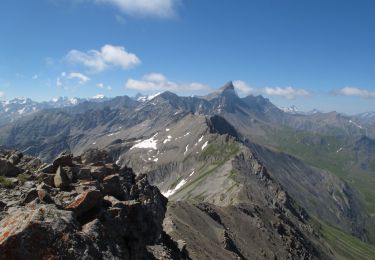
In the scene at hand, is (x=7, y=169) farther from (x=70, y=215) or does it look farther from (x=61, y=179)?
(x=70, y=215)

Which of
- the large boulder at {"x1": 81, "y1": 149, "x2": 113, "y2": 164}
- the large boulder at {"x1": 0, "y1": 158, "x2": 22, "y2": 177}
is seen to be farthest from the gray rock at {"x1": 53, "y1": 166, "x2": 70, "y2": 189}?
the large boulder at {"x1": 81, "y1": 149, "x2": 113, "y2": 164}

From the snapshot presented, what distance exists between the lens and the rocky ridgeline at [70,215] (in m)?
17.4

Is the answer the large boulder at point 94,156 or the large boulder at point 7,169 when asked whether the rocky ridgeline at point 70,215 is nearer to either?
the large boulder at point 7,169

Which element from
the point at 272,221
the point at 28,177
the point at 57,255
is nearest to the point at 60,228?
the point at 57,255

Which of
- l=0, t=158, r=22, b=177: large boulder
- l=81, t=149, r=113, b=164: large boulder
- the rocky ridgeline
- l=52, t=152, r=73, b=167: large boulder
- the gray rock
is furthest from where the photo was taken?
l=81, t=149, r=113, b=164: large boulder

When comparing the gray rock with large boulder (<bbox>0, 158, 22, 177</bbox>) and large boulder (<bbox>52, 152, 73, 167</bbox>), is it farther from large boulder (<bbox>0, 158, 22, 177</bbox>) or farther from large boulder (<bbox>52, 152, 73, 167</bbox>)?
large boulder (<bbox>0, 158, 22, 177</bbox>)

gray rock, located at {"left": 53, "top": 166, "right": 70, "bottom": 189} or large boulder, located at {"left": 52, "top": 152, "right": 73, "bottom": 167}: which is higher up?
large boulder, located at {"left": 52, "top": 152, "right": 73, "bottom": 167}

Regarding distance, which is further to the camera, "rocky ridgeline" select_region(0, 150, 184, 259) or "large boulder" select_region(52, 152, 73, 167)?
"large boulder" select_region(52, 152, 73, 167)

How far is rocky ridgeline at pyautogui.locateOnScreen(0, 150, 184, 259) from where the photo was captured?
17406mm

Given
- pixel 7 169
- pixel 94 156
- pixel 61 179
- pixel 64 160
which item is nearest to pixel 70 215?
pixel 61 179

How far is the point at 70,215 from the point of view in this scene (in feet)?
65.7

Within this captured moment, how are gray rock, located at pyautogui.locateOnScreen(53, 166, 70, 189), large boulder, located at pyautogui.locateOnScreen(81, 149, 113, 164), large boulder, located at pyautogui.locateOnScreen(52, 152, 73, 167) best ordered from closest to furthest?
1. gray rock, located at pyautogui.locateOnScreen(53, 166, 70, 189)
2. large boulder, located at pyautogui.locateOnScreen(52, 152, 73, 167)
3. large boulder, located at pyautogui.locateOnScreen(81, 149, 113, 164)

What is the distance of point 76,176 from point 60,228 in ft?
41.7

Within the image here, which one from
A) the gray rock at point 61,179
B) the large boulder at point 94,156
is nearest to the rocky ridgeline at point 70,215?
the gray rock at point 61,179
